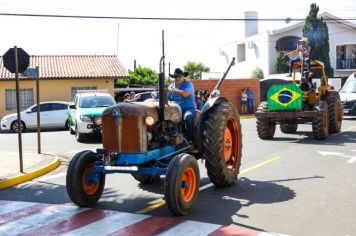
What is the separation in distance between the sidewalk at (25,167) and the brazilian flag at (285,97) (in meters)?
7.01

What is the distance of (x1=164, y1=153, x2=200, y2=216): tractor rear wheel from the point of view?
6.23 metres

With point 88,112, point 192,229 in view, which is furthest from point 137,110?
point 88,112

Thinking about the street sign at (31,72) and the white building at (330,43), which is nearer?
the street sign at (31,72)

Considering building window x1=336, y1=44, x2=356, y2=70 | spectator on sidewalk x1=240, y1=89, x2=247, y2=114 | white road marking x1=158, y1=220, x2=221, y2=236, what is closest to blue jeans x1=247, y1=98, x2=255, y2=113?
spectator on sidewalk x1=240, y1=89, x2=247, y2=114

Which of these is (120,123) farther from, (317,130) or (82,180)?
(317,130)

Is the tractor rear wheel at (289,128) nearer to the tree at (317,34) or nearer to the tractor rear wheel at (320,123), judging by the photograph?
the tractor rear wheel at (320,123)

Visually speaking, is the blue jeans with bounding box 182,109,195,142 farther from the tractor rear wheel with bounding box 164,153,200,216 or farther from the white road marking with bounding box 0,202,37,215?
the white road marking with bounding box 0,202,37,215

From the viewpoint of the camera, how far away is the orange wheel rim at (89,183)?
23.3 ft

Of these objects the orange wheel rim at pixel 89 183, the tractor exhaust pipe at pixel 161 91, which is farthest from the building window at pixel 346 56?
the orange wheel rim at pixel 89 183

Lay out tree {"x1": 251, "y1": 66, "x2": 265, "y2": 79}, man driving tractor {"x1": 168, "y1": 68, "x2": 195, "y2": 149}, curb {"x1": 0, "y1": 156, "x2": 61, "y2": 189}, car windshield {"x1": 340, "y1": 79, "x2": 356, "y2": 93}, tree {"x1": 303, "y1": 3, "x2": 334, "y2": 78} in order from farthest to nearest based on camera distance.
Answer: tree {"x1": 251, "y1": 66, "x2": 265, "y2": 79}, tree {"x1": 303, "y1": 3, "x2": 334, "y2": 78}, car windshield {"x1": 340, "y1": 79, "x2": 356, "y2": 93}, curb {"x1": 0, "y1": 156, "x2": 61, "y2": 189}, man driving tractor {"x1": 168, "y1": 68, "x2": 195, "y2": 149}

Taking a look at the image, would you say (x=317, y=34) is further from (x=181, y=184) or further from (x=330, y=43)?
(x=181, y=184)

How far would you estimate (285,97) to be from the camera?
587 inches

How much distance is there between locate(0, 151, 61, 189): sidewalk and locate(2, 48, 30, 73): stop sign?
6.91 ft

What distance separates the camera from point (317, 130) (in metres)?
14.3
